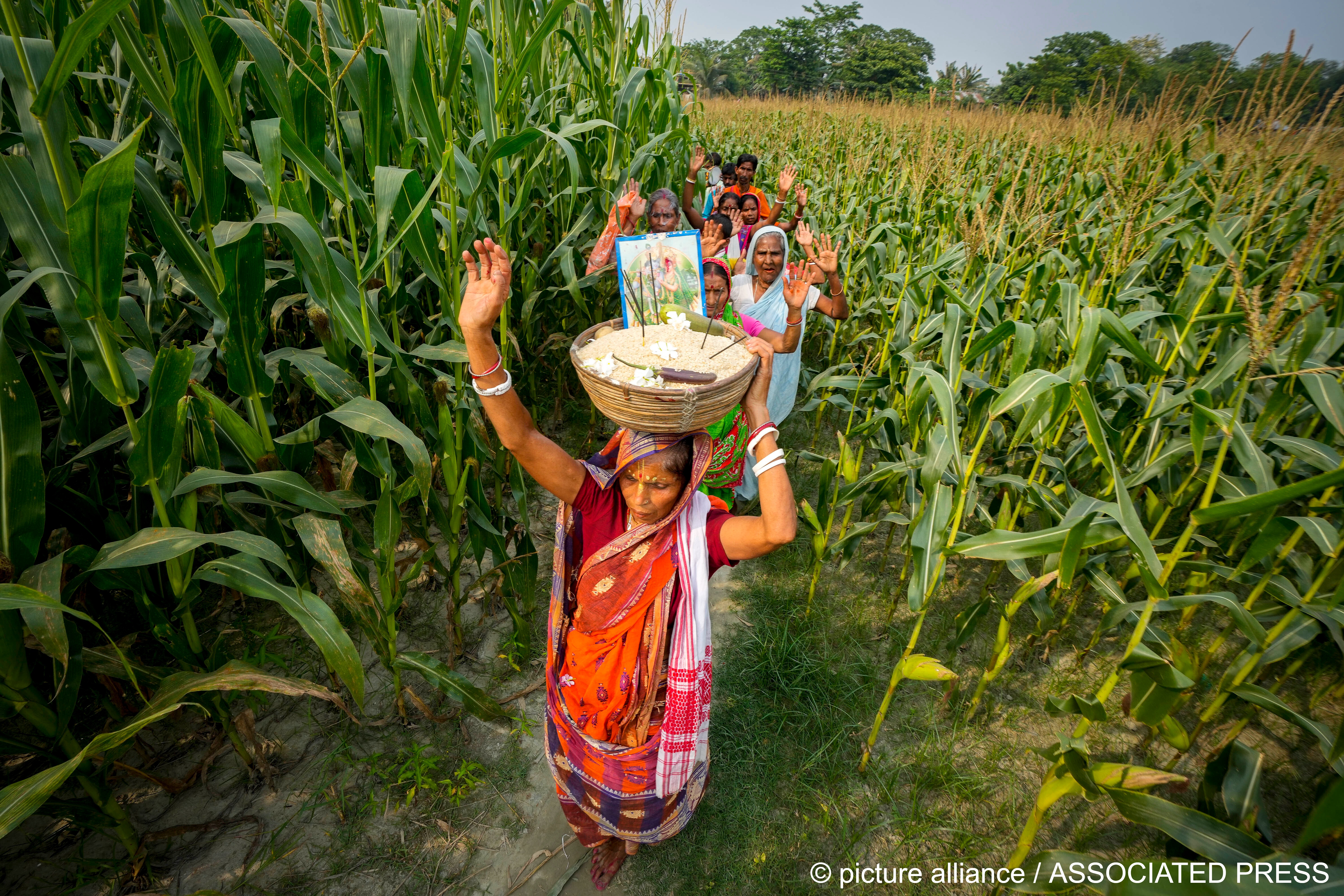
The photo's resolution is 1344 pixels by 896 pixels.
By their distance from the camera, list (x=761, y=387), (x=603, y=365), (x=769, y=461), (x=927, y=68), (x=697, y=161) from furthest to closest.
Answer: (x=927, y=68) < (x=697, y=161) < (x=603, y=365) < (x=761, y=387) < (x=769, y=461)

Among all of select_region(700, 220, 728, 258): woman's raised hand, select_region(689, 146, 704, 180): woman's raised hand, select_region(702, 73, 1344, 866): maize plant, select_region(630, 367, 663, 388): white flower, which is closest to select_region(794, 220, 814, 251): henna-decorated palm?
select_region(700, 220, 728, 258): woman's raised hand

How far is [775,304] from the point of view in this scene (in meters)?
3.93

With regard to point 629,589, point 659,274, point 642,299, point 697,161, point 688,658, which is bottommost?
point 688,658

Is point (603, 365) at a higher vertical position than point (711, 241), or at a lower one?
lower

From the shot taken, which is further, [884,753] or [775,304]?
[775,304]

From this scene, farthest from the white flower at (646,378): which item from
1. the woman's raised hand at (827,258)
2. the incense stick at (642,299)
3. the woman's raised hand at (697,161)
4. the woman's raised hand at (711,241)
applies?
the woman's raised hand at (697,161)

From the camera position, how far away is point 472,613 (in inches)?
130

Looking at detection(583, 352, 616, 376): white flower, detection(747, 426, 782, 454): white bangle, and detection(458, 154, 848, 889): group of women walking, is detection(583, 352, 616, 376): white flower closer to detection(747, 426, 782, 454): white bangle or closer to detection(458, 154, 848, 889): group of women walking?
detection(458, 154, 848, 889): group of women walking

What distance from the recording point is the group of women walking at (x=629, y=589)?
1.79 m

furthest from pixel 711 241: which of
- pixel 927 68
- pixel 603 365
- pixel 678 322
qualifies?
pixel 927 68

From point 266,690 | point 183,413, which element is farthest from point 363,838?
point 183,413

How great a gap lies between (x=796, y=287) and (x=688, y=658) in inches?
71.9

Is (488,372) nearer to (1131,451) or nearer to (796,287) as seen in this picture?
(796,287)

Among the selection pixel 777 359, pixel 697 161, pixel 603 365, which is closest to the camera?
pixel 603 365
